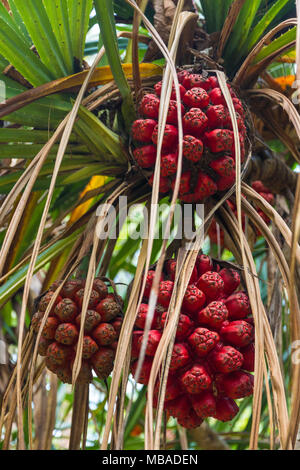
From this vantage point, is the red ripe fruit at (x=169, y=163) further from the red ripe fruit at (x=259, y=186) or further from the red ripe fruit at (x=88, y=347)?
the red ripe fruit at (x=259, y=186)

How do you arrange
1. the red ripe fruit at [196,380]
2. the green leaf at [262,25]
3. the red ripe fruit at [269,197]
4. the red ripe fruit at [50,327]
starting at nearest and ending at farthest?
the red ripe fruit at [196,380] < the red ripe fruit at [50,327] < the green leaf at [262,25] < the red ripe fruit at [269,197]

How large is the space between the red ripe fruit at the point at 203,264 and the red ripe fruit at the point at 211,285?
0.9 inches

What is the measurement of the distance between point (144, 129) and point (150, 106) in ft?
0.13

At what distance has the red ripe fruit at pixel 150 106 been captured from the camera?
0.89 metres

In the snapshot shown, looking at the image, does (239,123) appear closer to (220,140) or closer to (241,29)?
(220,140)

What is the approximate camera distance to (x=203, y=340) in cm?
74

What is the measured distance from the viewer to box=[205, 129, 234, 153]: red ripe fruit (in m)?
0.85

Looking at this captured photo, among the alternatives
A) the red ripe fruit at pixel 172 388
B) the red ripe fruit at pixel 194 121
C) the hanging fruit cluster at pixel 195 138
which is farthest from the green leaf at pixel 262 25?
the red ripe fruit at pixel 172 388

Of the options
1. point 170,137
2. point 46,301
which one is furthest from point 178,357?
point 170,137

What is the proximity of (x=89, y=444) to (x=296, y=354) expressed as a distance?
138 cm

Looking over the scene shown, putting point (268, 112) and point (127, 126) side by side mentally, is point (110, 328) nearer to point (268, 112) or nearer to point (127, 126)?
point (127, 126)

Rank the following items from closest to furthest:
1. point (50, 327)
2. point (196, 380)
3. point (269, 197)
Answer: point (196, 380)
point (50, 327)
point (269, 197)

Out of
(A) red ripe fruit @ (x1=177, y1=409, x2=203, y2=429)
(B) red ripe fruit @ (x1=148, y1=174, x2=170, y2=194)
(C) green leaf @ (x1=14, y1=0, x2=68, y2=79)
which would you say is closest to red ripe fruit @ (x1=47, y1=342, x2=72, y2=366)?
(A) red ripe fruit @ (x1=177, y1=409, x2=203, y2=429)

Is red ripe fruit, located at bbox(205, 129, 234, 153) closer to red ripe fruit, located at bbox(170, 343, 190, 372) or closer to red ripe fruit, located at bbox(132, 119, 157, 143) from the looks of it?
red ripe fruit, located at bbox(132, 119, 157, 143)
